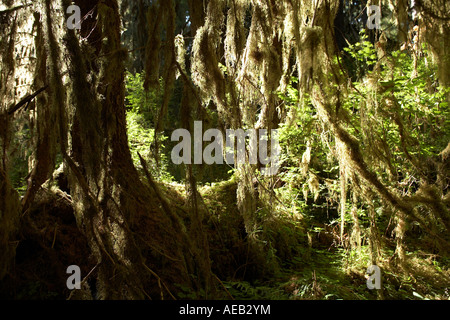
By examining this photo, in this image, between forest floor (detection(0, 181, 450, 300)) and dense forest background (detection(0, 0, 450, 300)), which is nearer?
dense forest background (detection(0, 0, 450, 300))

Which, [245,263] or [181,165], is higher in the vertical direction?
[181,165]

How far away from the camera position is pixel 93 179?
89.1 inches

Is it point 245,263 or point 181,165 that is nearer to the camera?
point 181,165

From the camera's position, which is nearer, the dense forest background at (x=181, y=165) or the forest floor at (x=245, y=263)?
the dense forest background at (x=181, y=165)

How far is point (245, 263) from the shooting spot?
177 inches

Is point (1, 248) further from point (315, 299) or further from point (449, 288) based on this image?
point (449, 288)

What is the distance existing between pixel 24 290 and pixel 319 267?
360 centimetres

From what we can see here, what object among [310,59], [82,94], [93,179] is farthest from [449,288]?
[82,94]

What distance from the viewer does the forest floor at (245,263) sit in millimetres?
3041

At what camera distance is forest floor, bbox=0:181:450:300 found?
120 inches

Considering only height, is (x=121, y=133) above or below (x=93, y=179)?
above

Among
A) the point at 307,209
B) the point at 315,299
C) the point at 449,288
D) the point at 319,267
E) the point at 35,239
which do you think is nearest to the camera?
Result: the point at 35,239

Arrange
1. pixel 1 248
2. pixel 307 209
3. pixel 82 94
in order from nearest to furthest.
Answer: pixel 82 94, pixel 1 248, pixel 307 209

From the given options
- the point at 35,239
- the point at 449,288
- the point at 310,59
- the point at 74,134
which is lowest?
the point at 449,288
